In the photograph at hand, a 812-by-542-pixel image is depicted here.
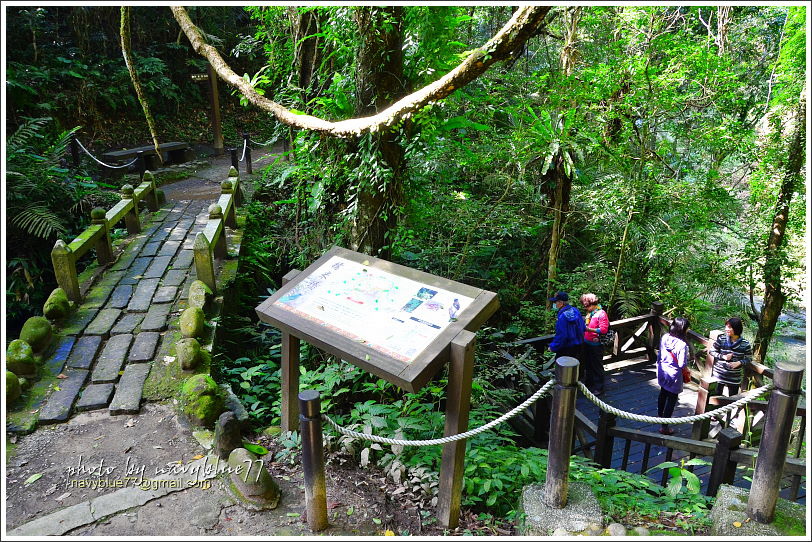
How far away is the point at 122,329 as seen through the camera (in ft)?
17.8

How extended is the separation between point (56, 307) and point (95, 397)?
1576mm

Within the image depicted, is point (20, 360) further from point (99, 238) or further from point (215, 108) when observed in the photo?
point (215, 108)

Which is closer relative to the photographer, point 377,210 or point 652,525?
point 652,525

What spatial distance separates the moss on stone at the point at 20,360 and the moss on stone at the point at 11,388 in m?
0.24

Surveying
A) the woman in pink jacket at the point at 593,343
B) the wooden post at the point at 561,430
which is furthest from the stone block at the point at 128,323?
the woman in pink jacket at the point at 593,343

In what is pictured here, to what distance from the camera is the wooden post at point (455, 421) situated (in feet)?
10.0

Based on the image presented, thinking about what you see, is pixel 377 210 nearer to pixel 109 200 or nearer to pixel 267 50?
pixel 267 50

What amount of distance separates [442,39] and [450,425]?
3423 mm

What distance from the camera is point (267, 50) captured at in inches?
233

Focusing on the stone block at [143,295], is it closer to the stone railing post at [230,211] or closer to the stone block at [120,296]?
the stone block at [120,296]

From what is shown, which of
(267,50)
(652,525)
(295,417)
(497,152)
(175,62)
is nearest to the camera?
(652,525)

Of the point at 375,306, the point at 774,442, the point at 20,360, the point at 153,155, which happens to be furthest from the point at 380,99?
the point at 153,155

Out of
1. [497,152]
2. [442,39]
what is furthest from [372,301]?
[497,152]

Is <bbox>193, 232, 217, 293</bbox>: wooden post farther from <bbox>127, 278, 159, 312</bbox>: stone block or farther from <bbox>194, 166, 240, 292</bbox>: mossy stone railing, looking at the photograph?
<bbox>127, 278, 159, 312</bbox>: stone block
